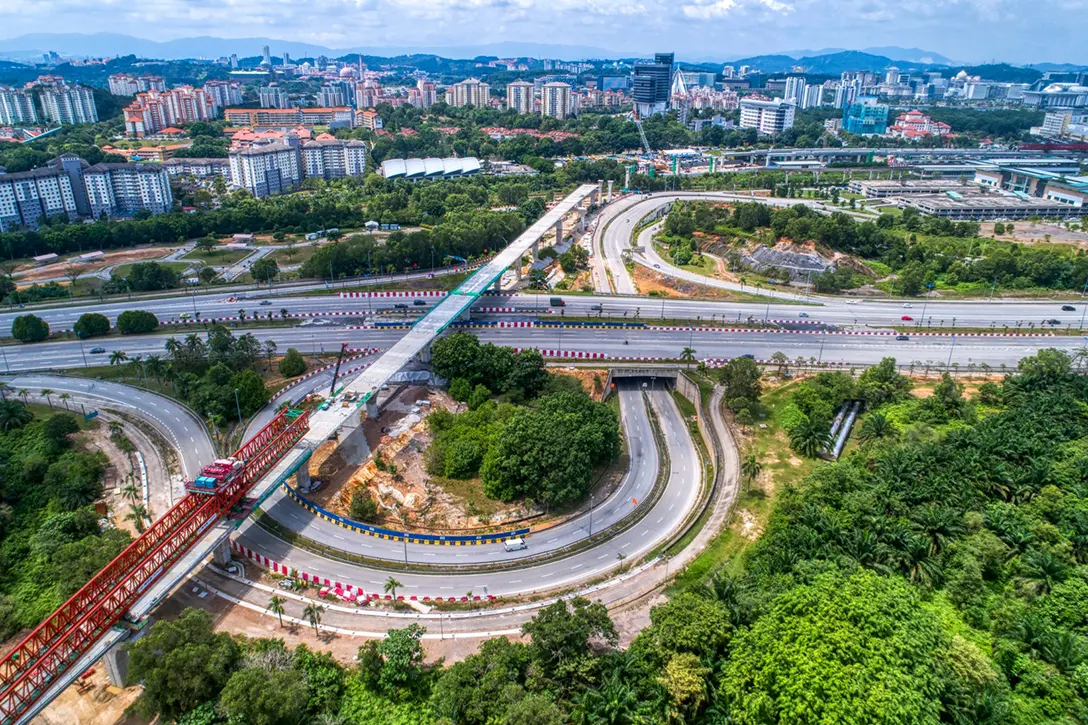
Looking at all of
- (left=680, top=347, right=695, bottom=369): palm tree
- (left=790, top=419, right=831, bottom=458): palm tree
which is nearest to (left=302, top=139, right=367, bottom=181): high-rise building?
(left=680, top=347, right=695, bottom=369): palm tree

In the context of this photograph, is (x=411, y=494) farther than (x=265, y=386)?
No

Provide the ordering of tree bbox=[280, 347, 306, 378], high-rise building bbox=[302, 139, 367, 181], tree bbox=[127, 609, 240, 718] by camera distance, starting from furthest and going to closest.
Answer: high-rise building bbox=[302, 139, 367, 181], tree bbox=[280, 347, 306, 378], tree bbox=[127, 609, 240, 718]

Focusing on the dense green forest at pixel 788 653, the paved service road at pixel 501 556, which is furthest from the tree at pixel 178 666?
the paved service road at pixel 501 556

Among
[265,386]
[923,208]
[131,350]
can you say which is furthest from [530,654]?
[923,208]

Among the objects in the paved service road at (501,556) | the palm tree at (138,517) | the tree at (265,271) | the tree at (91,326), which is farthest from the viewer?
the tree at (265,271)

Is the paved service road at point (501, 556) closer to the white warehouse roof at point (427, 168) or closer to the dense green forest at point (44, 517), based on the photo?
the dense green forest at point (44, 517)

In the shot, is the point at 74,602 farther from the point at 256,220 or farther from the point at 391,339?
the point at 256,220

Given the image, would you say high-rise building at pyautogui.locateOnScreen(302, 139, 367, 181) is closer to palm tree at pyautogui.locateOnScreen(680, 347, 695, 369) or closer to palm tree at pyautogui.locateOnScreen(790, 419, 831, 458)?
palm tree at pyautogui.locateOnScreen(680, 347, 695, 369)
